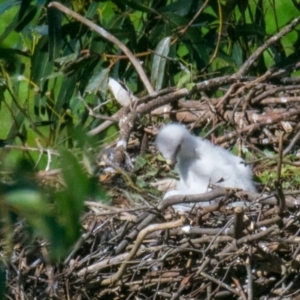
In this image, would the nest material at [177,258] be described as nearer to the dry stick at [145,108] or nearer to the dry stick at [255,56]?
the dry stick at [145,108]

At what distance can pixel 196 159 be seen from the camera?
11.9 feet

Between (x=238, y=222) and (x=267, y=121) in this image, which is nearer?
(x=238, y=222)

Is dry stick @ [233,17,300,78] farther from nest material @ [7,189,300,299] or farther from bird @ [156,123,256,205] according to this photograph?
nest material @ [7,189,300,299]

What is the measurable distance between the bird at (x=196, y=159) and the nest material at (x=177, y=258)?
0.63 m

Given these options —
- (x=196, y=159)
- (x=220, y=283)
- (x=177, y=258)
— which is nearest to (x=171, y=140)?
(x=196, y=159)

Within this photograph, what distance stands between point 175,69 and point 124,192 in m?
1.76

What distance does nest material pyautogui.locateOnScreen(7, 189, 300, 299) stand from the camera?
2666 mm

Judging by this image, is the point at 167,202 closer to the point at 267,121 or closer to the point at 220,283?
the point at 220,283

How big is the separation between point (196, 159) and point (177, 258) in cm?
89

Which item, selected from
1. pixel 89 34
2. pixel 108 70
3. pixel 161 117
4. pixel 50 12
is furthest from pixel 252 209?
pixel 89 34

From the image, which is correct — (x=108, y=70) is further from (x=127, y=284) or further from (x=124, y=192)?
(x=127, y=284)

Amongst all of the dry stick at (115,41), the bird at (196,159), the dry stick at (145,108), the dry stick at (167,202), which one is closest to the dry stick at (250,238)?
the dry stick at (167,202)

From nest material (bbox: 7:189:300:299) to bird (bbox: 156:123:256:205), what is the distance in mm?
627

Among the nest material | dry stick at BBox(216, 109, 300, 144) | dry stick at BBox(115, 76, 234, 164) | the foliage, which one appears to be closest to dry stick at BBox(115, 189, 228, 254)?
the nest material
